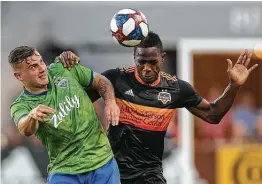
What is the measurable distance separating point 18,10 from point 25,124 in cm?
1210

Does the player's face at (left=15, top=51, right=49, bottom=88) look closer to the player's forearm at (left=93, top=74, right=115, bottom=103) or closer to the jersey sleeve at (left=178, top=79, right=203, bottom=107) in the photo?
the player's forearm at (left=93, top=74, right=115, bottom=103)

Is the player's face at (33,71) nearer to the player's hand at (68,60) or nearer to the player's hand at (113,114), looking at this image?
the player's hand at (68,60)

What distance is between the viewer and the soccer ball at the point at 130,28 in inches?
377

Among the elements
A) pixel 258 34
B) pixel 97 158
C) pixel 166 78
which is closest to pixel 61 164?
pixel 97 158

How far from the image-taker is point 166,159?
20.0 m

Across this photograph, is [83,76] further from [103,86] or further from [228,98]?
[228,98]

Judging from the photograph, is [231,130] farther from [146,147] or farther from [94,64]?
[146,147]

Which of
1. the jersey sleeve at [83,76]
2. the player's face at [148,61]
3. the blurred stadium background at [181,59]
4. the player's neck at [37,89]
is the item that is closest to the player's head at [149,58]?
the player's face at [148,61]

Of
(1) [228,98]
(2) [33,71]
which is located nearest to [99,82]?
(2) [33,71]

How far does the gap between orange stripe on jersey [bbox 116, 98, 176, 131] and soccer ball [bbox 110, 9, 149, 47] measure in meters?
0.62

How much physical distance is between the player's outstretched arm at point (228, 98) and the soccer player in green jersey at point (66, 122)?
4.28ft

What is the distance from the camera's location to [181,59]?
2059 centimetres

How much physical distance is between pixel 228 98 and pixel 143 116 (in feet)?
3.16

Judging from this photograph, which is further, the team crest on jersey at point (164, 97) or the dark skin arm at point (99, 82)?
the team crest on jersey at point (164, 97)
